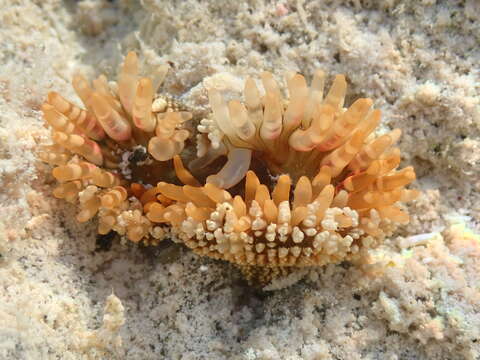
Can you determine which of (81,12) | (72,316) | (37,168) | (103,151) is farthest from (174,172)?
(81,12)

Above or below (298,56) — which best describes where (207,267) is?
below

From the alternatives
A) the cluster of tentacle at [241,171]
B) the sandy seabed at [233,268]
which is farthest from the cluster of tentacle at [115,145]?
the sandy seabed at [233,268]

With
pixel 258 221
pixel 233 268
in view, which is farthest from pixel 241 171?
pixel 233 268

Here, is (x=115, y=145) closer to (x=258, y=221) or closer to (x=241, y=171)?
(x=241, y=171)

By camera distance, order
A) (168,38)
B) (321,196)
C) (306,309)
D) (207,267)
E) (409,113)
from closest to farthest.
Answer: (321,196) → (306,309) → (207,267) → (409,113) → (168,38)

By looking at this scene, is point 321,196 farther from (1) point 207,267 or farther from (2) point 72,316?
(2) point 72,316

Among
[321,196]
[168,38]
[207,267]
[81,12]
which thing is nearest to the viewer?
[321,196]
